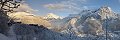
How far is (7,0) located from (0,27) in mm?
4307

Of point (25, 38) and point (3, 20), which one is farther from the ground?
point (3, 20)

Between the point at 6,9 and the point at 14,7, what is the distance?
1.03 m

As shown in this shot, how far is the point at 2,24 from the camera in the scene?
28.7 meters

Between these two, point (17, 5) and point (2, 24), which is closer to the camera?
point (2, 24)

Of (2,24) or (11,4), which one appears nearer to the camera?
(2,24)

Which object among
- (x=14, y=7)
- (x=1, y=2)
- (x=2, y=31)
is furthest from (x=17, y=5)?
(x=2, y=31)

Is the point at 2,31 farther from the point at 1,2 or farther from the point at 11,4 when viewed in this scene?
the point at 11,4

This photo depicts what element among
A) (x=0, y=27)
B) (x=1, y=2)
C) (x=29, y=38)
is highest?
(x=1, y=2)

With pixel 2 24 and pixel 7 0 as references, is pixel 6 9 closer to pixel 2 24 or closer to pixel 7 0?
pixel 7 0

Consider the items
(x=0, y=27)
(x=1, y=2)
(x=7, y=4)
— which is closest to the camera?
(x=0, y=27)

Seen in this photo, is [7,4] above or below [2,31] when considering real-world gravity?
above

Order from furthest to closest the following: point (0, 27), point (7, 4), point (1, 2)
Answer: point (7, 4)
point (1, 2)
point (0, 27)

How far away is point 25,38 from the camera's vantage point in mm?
31453

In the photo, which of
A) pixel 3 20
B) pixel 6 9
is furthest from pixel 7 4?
pixel 3 20
